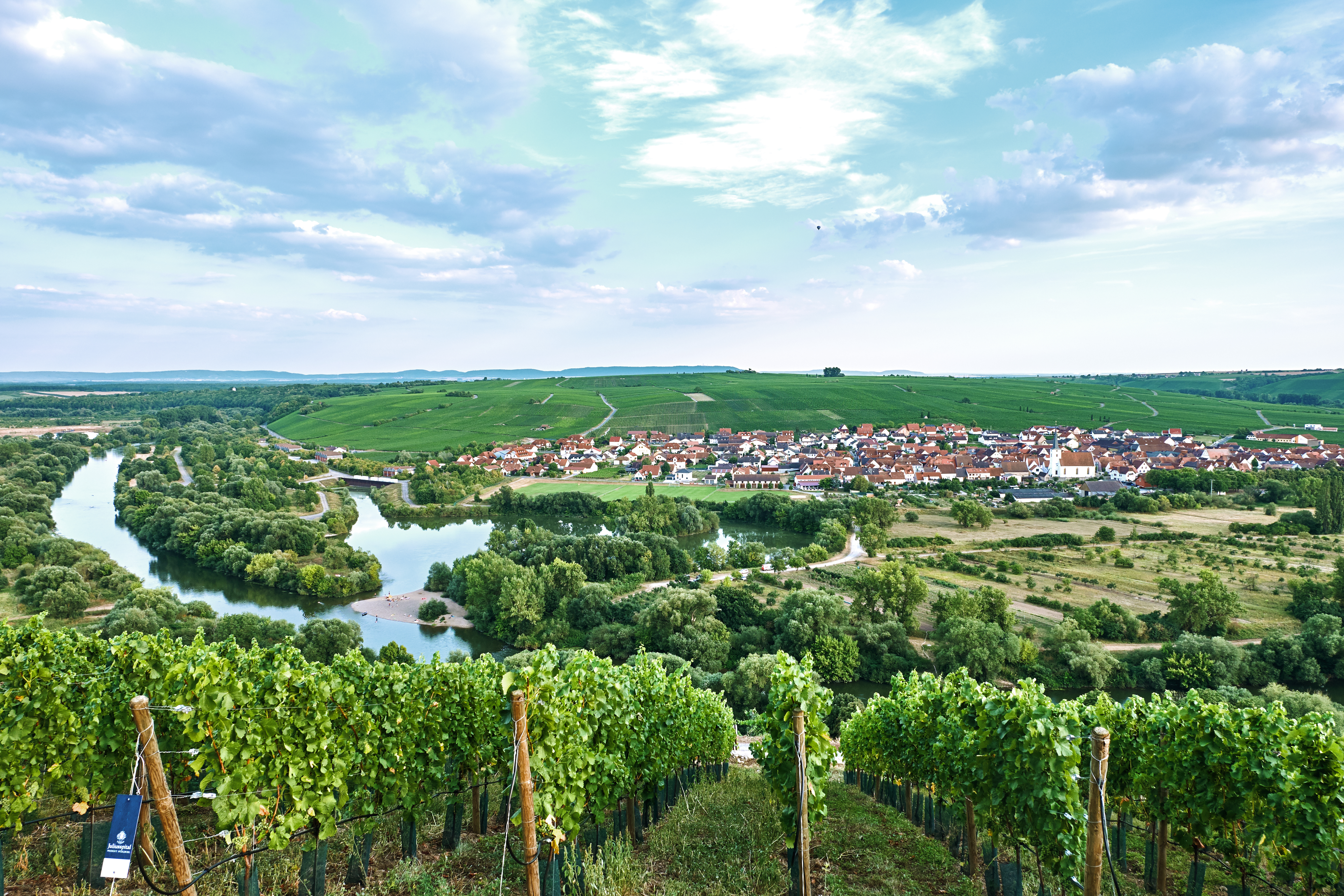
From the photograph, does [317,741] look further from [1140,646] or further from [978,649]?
[1140,646]

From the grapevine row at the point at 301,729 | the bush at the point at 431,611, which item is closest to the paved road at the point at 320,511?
the bush at the point at 431,611

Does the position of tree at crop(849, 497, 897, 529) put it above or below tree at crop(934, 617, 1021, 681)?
above

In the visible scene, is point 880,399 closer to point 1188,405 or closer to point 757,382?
point 757,382

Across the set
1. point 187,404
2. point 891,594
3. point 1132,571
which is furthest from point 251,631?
point 187,404

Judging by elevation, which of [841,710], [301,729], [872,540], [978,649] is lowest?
[841,710]

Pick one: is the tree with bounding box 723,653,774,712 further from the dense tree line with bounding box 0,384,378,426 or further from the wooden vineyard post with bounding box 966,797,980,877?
the dense tree line with bounding box 0,384,378,426

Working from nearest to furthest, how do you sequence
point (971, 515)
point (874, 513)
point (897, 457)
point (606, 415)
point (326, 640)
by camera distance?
point (326, 640) → point (874, 513) → point (971, 515) → point (897, 457) → point (606, 415)

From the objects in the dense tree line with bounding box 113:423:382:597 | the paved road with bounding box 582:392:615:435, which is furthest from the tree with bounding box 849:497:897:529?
the paved road with bounding box 582:392:615:435

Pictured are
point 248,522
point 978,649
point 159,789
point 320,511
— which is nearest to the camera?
point 159,789
